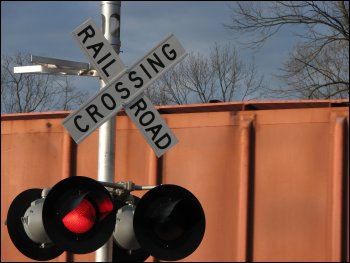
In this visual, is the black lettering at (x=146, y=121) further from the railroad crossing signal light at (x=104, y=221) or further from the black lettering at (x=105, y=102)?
the railroad crossing signal light at (x=104, y=221)

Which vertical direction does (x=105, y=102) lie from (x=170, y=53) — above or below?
below

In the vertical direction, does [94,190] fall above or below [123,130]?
below

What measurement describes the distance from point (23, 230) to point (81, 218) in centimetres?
56

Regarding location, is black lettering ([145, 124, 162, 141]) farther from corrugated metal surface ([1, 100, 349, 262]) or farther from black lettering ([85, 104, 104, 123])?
corrugated metal surface ([1, 100, 349, 262])

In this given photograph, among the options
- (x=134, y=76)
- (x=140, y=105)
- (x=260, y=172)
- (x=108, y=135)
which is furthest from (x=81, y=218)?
(x=260, y=172)

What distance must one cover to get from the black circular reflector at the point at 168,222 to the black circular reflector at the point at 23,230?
1.85 ft

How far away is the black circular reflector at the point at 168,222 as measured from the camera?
121 inches

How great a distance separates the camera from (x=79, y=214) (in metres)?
2.98

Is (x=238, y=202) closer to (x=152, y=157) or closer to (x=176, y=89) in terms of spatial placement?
(x=152, y=157)

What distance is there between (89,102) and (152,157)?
348cm

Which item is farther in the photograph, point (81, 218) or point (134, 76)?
point (134, 76)

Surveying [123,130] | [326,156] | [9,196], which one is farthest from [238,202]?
[9,196]

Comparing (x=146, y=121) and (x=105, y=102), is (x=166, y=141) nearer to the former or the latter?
(x=146, y=121)

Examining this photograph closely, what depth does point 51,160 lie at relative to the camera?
7.32m
